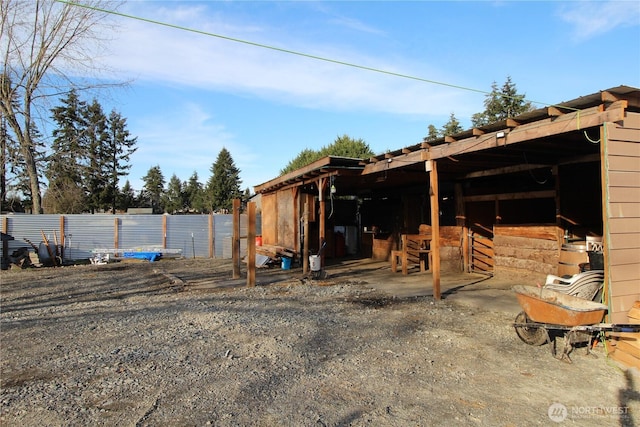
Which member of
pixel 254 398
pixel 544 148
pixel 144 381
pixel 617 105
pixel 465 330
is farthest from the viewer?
pixel 544 148

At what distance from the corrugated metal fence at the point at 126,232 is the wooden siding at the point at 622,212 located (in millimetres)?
14760

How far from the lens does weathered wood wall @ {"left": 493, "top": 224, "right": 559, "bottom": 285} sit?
8.45 meters

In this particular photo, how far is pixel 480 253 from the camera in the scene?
10.9 metres

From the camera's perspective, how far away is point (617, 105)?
443cm

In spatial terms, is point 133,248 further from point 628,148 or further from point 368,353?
point 628,148

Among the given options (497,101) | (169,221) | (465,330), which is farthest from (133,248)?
(497,101)

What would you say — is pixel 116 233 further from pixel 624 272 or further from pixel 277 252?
pixel 624 272

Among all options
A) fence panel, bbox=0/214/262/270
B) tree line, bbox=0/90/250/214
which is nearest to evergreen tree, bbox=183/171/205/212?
tree line, bbox=0/90/250/214

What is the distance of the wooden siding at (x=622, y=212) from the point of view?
4531mm

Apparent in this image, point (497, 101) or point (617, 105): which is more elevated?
point (497, 101)

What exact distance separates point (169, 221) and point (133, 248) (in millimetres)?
1934

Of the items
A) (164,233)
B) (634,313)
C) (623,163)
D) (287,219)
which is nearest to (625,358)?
(634,313)

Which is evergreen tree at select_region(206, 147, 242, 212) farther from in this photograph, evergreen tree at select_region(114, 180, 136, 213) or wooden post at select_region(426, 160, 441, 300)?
wooden post at select_region(426, 160, 441, 300)

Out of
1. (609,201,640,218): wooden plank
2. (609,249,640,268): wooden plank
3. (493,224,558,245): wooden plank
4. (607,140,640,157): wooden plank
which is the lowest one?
(609,249,640,268): wooden plank
